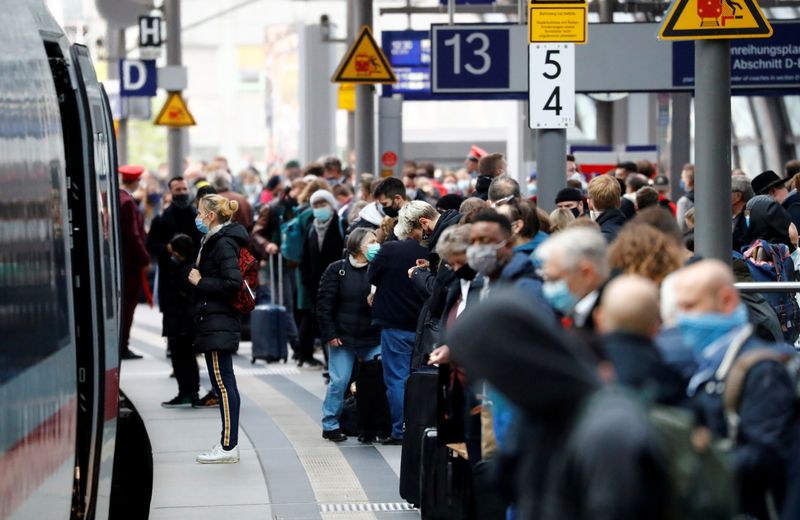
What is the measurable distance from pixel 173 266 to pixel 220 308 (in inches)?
152

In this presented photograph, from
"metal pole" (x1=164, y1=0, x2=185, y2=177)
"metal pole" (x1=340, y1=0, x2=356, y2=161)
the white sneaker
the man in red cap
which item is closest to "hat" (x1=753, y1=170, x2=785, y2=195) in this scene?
the white sneaker

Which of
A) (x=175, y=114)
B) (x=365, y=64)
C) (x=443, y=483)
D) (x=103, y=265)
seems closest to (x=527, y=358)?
(x=443, y=483)

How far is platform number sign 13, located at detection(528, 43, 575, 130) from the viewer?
404 inches

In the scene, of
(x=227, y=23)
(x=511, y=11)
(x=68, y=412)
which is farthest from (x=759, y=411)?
(x=227, y=23)

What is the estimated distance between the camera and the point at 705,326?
449cm

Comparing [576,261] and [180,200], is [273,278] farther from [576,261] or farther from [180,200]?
[576,261]

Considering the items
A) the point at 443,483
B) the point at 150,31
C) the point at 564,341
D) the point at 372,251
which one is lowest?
the point at 443,483

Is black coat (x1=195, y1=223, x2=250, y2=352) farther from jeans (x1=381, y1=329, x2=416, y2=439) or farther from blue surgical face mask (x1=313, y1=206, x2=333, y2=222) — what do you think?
blue surgical face mask (x1=313, y1=206, x2=333, y2=222)

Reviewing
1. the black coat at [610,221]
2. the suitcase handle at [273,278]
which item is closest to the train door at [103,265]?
the black coat at [610,221]

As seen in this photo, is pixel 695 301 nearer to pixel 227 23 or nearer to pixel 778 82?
pixel 778 82

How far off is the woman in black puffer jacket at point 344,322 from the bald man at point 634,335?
7460mm

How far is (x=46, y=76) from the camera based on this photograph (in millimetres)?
6930

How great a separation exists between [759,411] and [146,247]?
12247 mm

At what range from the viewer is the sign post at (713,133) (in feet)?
27.5
